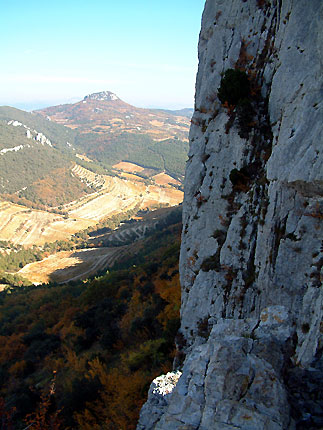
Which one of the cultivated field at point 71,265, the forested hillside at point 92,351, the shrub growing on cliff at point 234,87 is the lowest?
the cultivated field at point 71,265

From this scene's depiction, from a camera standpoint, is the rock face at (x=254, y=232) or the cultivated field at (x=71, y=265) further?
the cultivated field at (x=71, y=265)

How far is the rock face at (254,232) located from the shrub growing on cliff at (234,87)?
0.46 m

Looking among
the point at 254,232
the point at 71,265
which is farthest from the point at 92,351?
the point at 71,265

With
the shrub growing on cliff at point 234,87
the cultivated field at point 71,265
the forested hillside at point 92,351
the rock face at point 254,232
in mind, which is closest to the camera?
the rock face at point 254,232

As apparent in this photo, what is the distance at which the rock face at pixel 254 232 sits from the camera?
317 inches

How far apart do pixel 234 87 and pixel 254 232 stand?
8543mm

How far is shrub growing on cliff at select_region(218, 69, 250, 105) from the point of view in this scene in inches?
632

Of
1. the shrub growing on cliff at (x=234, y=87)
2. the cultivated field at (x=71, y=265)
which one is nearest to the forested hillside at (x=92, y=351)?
the shrub growing on cliff at (x=234, y=87)

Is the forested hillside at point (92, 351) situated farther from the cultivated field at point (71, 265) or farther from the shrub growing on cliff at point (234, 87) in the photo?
the cultivated field at point (71, 265)

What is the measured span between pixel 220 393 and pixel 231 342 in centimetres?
158

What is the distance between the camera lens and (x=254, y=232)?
1393cm

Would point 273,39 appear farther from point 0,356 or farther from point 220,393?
point 0,356

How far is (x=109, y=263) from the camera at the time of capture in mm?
95125

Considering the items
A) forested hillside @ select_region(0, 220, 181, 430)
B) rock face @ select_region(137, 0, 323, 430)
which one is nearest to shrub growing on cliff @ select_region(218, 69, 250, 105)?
rock face @ select_region(137, 0, 323, 430)
